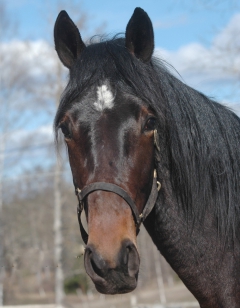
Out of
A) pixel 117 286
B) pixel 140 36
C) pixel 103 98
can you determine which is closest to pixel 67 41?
→ pixel 140 36

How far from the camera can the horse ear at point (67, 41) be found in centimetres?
389

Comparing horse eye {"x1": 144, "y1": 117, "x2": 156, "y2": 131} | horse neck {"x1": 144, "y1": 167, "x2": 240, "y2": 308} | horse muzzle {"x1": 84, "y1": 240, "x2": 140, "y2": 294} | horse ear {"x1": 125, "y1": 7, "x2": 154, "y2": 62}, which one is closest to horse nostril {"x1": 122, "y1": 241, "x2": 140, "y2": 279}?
horse muzzle {"x1": 84, "y1": 240, "x2": 140, "y2": 294}

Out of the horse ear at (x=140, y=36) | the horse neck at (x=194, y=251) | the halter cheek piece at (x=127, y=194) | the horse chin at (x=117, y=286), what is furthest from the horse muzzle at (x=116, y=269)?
the horse ear at (x=140, y=36)

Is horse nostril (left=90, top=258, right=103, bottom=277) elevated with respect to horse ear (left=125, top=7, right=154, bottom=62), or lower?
lower

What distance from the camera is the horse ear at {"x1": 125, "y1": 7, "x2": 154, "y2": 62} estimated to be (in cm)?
369

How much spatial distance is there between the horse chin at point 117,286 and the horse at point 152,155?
0.5 inches

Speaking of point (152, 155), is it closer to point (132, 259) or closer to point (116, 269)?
point (132, 259)

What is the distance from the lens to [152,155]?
346 centimetres

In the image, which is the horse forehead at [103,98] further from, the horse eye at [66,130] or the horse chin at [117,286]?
the horse chin at [117,286]

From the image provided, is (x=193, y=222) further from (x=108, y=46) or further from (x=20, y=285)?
(x=20, y=285)

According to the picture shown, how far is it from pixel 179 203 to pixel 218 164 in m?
0.44

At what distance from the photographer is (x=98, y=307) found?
25203 mm

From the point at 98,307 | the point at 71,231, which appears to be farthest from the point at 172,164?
the point at 98,307

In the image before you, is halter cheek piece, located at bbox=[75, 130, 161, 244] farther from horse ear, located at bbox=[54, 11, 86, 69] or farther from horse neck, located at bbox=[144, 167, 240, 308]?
horse ear, located at bbox=[54, 11, 86, 69]
